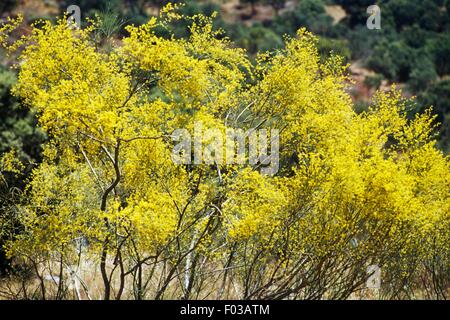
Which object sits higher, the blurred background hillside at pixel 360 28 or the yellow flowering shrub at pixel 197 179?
the blurred background hillside at pixel 360 28

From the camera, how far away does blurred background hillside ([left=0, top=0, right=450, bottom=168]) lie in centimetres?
5425

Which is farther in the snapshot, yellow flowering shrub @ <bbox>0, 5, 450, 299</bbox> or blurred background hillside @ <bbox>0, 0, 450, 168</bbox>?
blurred background hillside @ <bbox>0, 0, 450, 168</bbox>

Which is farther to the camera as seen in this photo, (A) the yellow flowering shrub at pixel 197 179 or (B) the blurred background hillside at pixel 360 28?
(B) the blurred background hillside at pixel 360 28

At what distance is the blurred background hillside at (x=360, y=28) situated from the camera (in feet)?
178

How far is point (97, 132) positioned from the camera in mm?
8188

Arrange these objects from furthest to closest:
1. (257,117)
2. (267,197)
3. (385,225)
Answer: (257,117), (385,225), (267,197)

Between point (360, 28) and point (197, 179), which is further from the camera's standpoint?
point (360, 28)

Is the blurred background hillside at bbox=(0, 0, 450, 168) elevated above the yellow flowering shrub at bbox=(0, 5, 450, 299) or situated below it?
above

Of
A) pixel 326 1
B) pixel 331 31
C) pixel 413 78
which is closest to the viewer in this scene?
pixel 413 78

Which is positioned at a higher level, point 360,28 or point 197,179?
point 360,28

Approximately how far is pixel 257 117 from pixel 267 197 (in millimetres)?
3023

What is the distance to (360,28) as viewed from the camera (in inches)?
2726

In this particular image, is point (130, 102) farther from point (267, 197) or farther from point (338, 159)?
point (338, 159)
